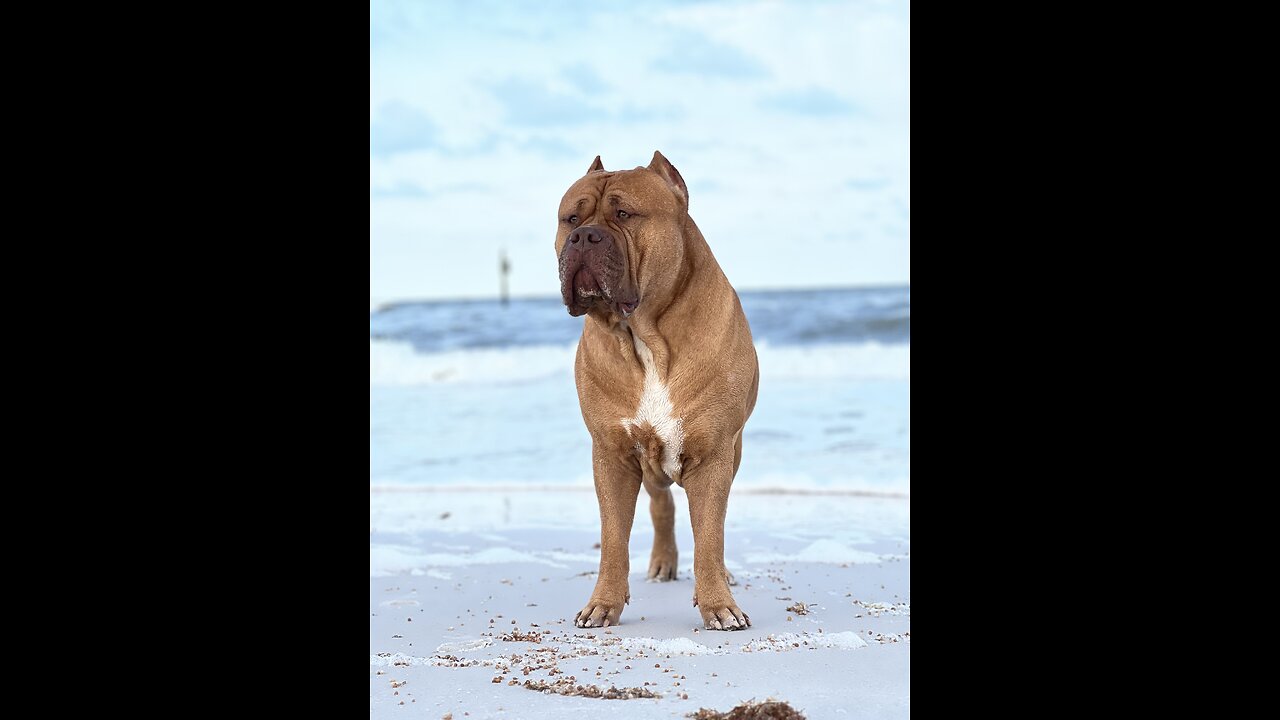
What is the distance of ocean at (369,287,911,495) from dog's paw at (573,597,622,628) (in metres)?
1.77

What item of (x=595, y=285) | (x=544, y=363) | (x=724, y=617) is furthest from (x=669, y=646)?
(x=544, y=363)

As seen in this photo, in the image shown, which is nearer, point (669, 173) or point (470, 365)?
point (669, 173)

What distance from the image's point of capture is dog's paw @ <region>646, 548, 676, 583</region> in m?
5.09

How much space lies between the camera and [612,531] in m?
4.25

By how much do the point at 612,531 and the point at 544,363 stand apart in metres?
10.1

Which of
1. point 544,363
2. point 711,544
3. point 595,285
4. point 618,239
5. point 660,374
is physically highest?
point 618,239

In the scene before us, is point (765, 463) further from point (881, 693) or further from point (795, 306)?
point (795, 306)

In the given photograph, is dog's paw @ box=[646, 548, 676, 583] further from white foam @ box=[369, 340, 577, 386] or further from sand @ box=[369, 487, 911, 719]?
white foam @ box=[369, 340, 577, 386]

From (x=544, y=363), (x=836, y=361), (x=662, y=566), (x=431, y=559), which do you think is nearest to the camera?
(x=662, y=566)

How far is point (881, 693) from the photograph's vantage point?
10.7 feet

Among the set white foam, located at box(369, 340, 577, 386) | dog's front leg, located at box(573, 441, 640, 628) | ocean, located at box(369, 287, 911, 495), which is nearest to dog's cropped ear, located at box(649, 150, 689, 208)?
dog's front leg, located at box(573, 441, 640, 628)

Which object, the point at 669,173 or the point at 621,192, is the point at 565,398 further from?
the point at 621,192
